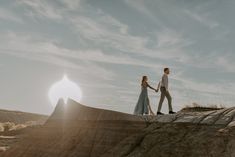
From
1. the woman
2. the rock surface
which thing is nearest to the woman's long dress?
the woman

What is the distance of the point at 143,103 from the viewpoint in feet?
74.3

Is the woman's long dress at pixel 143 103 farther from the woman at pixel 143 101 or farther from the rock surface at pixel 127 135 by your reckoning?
the rock surface at pixel 127 135

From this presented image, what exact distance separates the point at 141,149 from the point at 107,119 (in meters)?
2.42

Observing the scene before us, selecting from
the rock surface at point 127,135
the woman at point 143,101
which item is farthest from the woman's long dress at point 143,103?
the rock surface at point 127,135

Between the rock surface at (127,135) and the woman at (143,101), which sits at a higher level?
the woman at (143,101)

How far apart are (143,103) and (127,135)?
5977 millimetres

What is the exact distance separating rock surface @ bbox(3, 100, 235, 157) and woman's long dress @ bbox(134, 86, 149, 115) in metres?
4.14

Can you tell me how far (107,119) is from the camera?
17.7 meters

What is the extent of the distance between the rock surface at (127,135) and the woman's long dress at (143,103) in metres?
4.14

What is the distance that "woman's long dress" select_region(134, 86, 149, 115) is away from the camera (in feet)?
74.0

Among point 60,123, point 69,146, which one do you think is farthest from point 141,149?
point 60,123

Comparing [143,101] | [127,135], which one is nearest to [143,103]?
[143,101]

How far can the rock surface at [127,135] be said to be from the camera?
1466 centimetres

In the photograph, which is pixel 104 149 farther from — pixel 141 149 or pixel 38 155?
pixel 38 155
